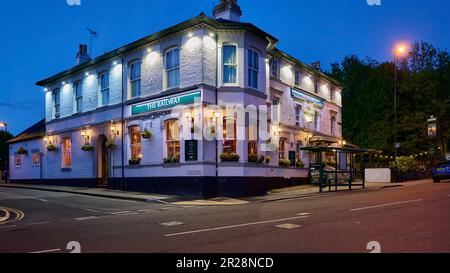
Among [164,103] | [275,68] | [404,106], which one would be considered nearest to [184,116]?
[164,103]

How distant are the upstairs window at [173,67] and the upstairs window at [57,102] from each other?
12.1 metres

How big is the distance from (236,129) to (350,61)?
44.2 meters

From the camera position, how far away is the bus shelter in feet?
79.7

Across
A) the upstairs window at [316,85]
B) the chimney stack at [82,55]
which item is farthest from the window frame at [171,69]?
the upstairs window at [316,85]

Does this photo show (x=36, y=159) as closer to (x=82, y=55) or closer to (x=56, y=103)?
(x=56, y=103)

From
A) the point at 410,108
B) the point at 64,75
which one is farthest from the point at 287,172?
the point at 410,108

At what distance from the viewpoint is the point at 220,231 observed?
31.6 ft

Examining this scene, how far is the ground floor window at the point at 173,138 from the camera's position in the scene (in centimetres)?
2242

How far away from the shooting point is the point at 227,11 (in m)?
24.2

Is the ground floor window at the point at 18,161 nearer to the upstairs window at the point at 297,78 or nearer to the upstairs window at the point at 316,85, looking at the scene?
the upstairs window at the point at 297,78

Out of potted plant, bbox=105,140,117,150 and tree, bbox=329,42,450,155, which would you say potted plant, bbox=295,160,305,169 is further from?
tree, bbox=329,42,450,155

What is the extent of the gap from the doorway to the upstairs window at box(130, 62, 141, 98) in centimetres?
408

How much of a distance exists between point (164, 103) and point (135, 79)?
11.7ft
